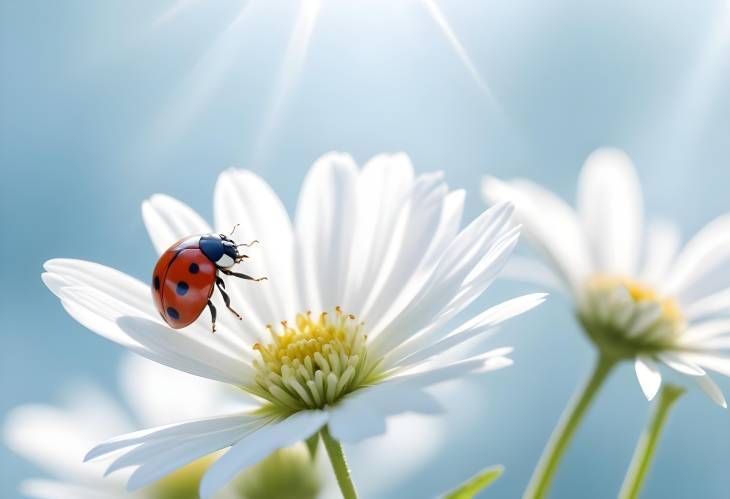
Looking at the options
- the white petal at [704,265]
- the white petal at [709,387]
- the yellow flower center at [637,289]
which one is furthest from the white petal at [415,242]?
the white petal at [704,265]

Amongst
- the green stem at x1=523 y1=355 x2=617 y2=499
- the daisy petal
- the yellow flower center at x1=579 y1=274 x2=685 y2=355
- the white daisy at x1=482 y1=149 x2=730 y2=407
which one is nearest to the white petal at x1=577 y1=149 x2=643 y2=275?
the white daisy at x1=482 y1=149 x2=730 y2=407

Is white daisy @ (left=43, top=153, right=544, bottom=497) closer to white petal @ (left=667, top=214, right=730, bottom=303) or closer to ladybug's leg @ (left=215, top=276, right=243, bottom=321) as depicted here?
ladybug's leg @ (left=215, top=276, right=243, bottom=321)

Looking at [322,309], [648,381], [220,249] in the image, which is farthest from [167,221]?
[648,381]

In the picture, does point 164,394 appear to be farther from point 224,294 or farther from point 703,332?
point 703,332

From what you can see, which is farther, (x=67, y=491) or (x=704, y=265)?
(x=704, y=265)

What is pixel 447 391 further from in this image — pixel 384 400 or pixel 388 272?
pixel 384 400

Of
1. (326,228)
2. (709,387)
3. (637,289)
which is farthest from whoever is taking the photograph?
(637,289)

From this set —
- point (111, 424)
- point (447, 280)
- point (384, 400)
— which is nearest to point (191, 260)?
point (447, 280)
